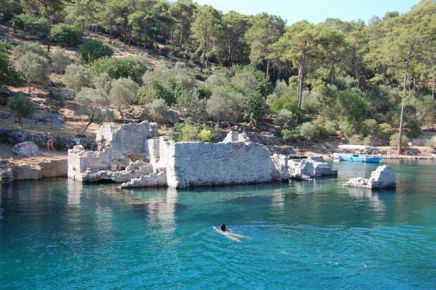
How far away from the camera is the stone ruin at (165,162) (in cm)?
3053

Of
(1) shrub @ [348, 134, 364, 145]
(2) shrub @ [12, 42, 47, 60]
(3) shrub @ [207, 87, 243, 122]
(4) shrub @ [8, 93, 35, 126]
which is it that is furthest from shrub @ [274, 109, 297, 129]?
(4) shrub @ [8, 93, 35, 126]

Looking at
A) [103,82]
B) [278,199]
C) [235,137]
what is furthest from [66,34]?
[278,199]

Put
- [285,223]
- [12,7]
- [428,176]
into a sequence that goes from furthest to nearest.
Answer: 1. [12,7]
2. [428,176]
3. [285,223]

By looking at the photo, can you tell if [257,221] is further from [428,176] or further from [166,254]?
[428,176]

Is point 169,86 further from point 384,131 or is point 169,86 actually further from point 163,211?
point 163,211

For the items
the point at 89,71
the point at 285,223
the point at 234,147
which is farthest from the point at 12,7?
the point at 285,223

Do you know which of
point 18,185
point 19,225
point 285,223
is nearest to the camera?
point 19,225

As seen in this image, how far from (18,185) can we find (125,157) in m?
6.95

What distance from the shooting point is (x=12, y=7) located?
75188mm

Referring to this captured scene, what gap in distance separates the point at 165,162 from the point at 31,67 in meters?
24.0

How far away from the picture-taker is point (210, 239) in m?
19.1

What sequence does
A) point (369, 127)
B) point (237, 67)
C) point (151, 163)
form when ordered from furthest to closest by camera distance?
point (237, 67)
point (369, 127)
point (151, 163)

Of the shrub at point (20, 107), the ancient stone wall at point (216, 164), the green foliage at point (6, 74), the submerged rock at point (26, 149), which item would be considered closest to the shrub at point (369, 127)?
the ancient stone wall at point (216, 164)

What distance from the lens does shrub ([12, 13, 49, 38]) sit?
68.9m
